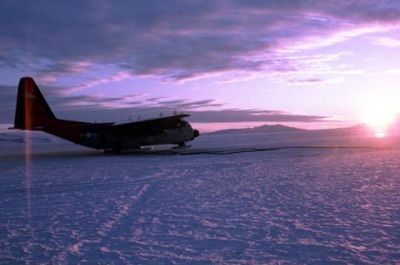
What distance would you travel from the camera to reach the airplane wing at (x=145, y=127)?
2927 centimetres

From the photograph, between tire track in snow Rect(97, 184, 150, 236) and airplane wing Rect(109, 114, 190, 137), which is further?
airplane wing Rect(109, 114, 190, 137)

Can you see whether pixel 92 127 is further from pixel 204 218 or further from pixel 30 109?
pixel 204 218

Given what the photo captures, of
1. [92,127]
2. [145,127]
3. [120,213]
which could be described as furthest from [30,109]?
[120,213]

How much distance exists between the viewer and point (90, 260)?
20.9 feet

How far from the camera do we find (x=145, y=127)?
30.1 metres

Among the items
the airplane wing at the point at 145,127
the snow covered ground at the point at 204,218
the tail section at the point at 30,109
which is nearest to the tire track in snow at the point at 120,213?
the snow covered ground at the point at 204,218

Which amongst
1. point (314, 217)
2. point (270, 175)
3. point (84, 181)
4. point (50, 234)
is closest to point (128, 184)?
point (84, 181)

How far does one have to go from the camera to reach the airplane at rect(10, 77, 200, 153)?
89.9 feet

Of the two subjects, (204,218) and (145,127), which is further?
(145,127)

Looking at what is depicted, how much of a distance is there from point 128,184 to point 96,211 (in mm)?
4540

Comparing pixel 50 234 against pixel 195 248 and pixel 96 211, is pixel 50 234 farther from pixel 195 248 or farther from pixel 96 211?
pixel 195 248

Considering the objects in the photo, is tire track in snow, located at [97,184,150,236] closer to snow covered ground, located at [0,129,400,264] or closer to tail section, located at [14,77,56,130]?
snow covered ground, located at [0,129,400,264]

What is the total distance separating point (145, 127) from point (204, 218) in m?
21.5

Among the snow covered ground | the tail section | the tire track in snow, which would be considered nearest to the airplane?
the tail section
